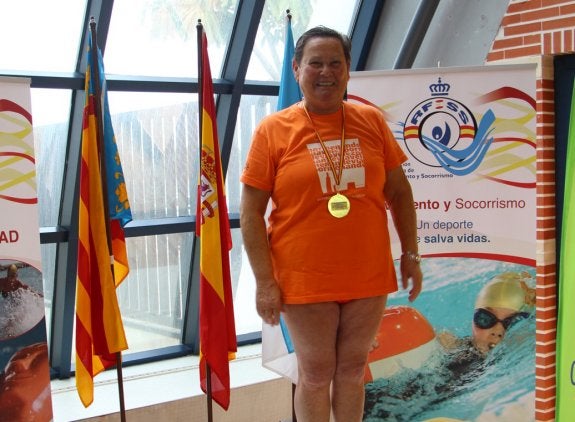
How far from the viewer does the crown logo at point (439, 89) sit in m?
3.49

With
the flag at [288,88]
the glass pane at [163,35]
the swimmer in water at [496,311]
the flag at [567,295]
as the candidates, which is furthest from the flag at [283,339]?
the flag at [567,295]

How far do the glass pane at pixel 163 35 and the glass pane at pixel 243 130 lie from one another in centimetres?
35

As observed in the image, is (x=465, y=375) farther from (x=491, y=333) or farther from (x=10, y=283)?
(x=10, y=283)

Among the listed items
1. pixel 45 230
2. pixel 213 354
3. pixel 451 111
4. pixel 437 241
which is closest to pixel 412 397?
pixel 437 241

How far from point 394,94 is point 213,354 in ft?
4.77

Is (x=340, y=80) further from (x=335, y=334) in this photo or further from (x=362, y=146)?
(x=335, y=334)

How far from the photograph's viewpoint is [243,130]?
16.5 ft

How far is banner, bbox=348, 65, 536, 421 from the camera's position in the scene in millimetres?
3459

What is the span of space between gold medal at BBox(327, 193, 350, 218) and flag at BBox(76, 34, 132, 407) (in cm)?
137

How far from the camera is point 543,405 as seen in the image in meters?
3.78

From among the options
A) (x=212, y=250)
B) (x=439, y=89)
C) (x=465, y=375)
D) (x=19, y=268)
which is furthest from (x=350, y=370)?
(x=439, y=89)

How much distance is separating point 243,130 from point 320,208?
2.86 metres

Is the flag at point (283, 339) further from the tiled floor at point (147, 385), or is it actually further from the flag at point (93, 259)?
the flag at point (93, 259)

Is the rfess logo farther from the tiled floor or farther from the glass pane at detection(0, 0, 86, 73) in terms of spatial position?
the glass pane at detection(0, 0, 86, 73)
